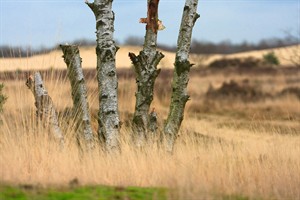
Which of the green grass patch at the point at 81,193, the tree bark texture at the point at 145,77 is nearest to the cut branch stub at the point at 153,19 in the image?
the tree bark texture at the point at 145,77

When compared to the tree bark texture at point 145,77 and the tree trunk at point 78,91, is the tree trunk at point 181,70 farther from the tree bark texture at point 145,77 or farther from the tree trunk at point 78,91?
the tree trunk at point 78,91

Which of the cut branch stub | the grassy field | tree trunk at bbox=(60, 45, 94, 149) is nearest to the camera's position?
the grassy field

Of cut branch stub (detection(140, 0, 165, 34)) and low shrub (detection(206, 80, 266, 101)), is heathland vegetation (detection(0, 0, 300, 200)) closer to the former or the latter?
cut branch stub (detection(140, 0, 165, 34))

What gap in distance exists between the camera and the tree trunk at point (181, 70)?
9.19 metres

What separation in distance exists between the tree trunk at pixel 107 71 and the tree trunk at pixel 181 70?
34.3 inches

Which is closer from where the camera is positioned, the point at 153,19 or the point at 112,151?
the point at 112,151

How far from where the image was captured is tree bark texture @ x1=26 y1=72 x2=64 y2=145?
27.9ft

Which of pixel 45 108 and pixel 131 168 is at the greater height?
pixel 45 108

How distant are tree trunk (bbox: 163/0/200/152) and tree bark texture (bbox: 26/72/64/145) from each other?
5.52 ft

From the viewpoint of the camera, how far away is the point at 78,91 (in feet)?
30.4

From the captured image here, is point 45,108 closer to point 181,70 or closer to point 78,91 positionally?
point 78,91

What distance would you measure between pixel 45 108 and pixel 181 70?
85.3 inches

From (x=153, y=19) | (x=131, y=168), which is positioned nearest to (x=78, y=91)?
(x=153, y=19)

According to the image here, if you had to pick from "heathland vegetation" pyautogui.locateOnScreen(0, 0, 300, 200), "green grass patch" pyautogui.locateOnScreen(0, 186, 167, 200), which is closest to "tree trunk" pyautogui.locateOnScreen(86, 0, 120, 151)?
"heathland vegetation" pyautogui.locateOnScreen(0, 0, 300, 200)
